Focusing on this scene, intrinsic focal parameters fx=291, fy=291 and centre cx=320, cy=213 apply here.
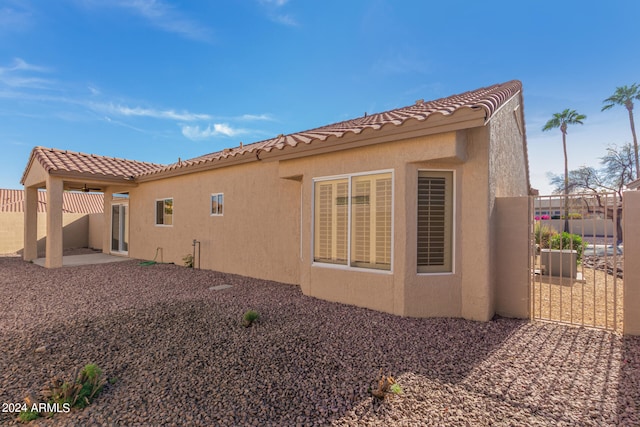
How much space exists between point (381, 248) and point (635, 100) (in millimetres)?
46321

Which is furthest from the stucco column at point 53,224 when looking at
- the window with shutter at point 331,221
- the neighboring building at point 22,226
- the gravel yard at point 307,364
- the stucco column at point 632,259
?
the stucco column at point 632,259

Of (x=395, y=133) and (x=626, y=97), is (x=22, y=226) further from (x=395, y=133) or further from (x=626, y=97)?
(x=626, y=97)

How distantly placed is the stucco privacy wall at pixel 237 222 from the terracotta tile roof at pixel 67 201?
15376 mm

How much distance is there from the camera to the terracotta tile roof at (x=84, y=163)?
40.7 ft

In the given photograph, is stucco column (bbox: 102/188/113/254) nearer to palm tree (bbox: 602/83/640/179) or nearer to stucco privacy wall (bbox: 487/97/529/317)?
stucco privacy wall (bbox: 487/97/529/317)

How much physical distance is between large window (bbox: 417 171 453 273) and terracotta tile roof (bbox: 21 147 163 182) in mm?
14103

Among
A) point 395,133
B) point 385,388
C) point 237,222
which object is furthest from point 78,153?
point 385,388

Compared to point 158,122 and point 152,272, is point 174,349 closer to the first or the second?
point 152,272

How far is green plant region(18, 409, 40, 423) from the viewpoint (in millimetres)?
2961

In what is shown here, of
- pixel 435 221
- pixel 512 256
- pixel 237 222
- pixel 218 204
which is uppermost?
pixel 218 204

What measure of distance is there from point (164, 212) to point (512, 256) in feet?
44.8

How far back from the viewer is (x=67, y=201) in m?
27.2

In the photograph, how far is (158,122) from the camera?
61.6 ft

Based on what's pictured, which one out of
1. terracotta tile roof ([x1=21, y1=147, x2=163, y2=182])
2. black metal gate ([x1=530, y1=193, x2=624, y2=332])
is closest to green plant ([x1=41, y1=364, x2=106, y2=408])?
black metal gate ([x1=530, y1=193, x2=624, y2=332])
